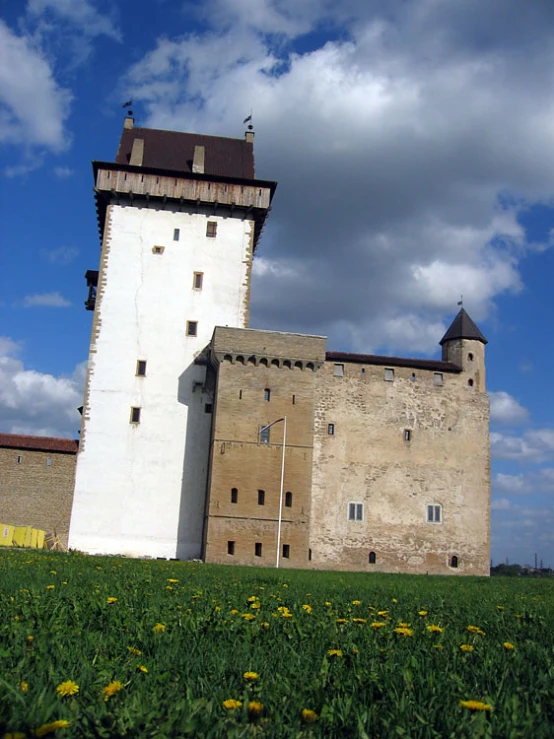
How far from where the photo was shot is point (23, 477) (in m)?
40.5

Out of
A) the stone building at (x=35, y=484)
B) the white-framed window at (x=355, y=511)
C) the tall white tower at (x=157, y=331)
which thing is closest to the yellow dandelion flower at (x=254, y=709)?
the tall white tower at (x=157, y=331)

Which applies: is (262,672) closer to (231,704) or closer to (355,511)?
(231,704)

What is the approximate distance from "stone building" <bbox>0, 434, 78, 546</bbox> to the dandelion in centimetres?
3829

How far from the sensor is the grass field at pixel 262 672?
3244 millimetres

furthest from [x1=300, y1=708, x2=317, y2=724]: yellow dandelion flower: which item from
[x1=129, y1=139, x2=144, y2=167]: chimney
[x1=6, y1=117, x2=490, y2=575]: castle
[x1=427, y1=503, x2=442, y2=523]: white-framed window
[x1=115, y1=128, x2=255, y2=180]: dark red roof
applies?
[x1=129, y1=139, x2=144, y2=167]: chimney

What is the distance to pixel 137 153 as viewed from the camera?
4019 centimetres

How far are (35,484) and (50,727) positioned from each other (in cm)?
3995

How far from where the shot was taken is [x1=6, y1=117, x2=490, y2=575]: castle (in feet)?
112

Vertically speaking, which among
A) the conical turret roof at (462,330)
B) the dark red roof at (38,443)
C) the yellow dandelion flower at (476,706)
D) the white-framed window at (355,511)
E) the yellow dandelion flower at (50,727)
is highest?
the conical turret roof at (462,330)

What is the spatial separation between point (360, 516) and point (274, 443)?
5885 mm

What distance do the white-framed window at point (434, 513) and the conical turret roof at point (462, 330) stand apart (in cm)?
908

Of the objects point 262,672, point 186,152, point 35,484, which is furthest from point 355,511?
point 262,672

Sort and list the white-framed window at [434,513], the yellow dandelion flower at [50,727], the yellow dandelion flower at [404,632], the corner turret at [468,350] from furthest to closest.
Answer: the corner turret at [468,350] < the white-framed window at [434,513] < the yellow dandelion flower at [404,632] < the yellow dandelion flower at [50,727]

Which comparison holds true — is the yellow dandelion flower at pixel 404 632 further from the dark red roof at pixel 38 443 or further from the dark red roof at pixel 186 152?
the dark red roof at pixel 38 443
